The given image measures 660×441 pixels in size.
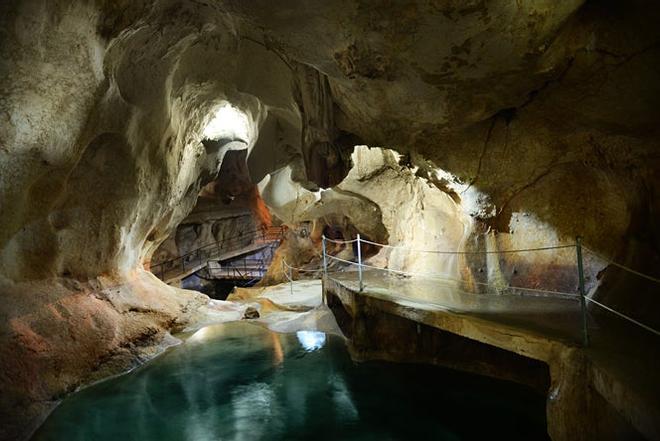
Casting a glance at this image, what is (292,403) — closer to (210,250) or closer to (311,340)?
(311,340)

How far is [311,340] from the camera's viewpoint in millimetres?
9172

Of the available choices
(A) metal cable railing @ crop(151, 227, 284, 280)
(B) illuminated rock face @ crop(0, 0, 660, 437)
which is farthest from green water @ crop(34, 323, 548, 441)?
(A) metal cable railing @ crop(151, 227, 284, 280)

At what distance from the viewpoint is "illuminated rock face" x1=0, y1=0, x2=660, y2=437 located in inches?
185

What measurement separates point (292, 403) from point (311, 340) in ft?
9.06

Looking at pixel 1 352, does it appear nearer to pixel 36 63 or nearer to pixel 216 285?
pixel 36 63

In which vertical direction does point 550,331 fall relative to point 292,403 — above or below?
above

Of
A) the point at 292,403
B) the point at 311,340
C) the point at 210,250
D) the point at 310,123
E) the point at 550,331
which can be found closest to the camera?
the point at 550,331

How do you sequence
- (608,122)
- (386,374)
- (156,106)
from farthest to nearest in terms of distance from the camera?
(156,106) → (386,374) → (608,122)

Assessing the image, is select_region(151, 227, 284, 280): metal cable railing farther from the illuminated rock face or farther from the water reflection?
the illuminated rock face

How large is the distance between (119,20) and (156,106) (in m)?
2.61

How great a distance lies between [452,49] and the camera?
4969 mm

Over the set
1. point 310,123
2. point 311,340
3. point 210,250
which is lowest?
point 311,340

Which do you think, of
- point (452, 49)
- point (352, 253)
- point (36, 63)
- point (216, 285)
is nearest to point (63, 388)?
point (36, 63)

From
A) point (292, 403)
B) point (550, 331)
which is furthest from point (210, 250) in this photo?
point (550, 331)
